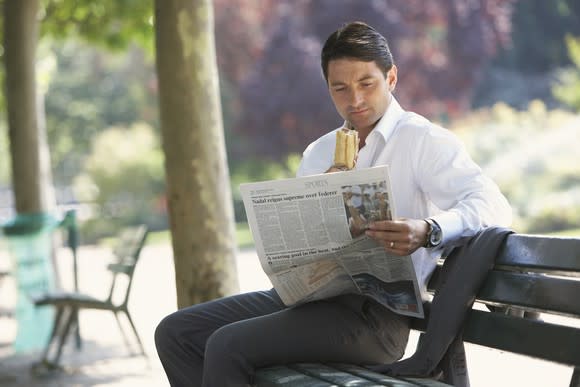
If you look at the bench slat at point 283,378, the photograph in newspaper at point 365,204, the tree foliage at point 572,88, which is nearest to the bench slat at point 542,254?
the photograph in newspaper at point 365,204

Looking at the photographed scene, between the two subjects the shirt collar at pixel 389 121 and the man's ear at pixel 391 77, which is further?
the man's ear at pixel 391 77

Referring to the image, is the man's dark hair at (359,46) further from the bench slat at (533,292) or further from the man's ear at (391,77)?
the bench slat at (533,292)

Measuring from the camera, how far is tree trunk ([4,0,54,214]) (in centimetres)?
855

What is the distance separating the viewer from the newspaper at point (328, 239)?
2.83m

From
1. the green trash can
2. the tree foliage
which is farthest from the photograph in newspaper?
the tree foliage

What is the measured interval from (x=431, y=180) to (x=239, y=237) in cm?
1754

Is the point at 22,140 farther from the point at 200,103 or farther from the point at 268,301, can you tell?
the point at 268,301

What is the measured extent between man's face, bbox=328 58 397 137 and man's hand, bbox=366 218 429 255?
54 centimetres

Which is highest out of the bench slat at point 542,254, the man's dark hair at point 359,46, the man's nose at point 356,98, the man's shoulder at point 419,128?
the man's dark hair at point 359,46

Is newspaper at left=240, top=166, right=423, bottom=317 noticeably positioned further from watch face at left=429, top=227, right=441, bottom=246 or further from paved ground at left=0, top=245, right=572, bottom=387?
paved ground at left=0, top=245, right=572, bottom=387

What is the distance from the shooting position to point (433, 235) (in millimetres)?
2914

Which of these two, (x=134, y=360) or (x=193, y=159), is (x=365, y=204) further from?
(x=134, y=360)

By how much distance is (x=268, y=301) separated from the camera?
11.4ft

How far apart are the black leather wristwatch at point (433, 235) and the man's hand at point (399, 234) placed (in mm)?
13
